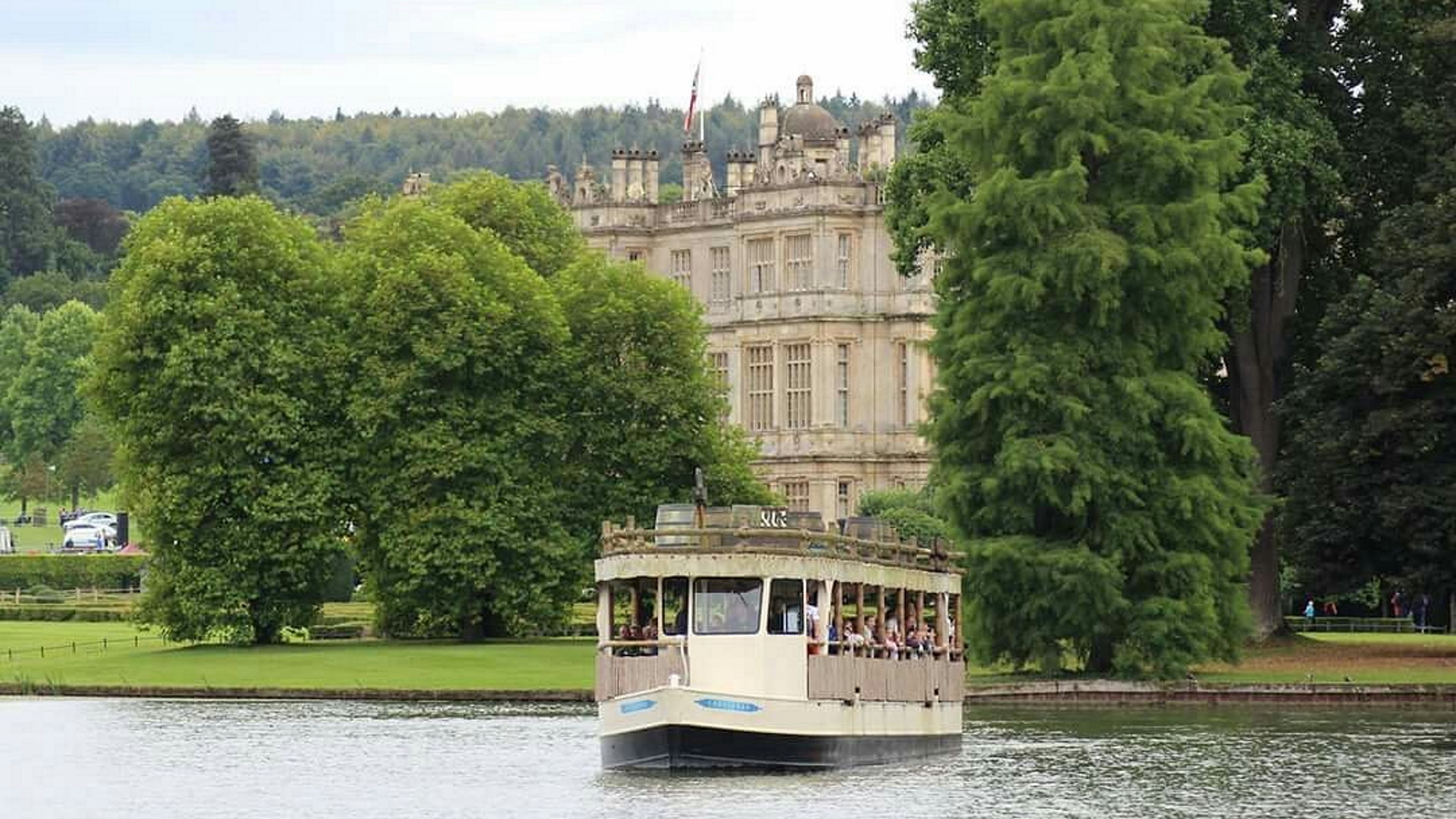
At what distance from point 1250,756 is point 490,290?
38113 mm

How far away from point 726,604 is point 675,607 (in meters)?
0.78

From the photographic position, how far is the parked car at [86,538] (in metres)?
156

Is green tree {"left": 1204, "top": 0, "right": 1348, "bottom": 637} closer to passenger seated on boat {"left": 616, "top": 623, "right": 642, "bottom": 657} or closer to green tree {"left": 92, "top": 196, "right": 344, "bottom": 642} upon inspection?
green tree {"left": 92, "top": 196, "right": 344, "bottom": 642}

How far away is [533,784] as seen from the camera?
52875 millimetres

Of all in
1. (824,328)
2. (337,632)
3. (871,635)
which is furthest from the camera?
(824,328)

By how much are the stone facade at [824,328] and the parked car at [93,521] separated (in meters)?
43.8

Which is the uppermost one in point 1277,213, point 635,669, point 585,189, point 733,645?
point 585,189

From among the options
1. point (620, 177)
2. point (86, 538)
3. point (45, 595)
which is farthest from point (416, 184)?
point (86, 538)

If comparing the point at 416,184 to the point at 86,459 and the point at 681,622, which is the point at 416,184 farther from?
the point at 681,622

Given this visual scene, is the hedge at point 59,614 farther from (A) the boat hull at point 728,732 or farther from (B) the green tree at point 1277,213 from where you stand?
(A) the boat hull at point 728,732

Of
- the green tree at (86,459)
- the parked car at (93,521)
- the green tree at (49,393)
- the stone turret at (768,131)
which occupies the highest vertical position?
the stone turret at (768,131)

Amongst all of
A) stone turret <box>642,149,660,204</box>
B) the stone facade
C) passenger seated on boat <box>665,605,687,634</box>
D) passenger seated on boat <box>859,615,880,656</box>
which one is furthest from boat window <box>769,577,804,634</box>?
stone turret <box>642,149,660,204</box>

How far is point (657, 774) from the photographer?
171ft

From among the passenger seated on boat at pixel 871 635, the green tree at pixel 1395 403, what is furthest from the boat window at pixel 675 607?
the green tree at pixel 1395 403
